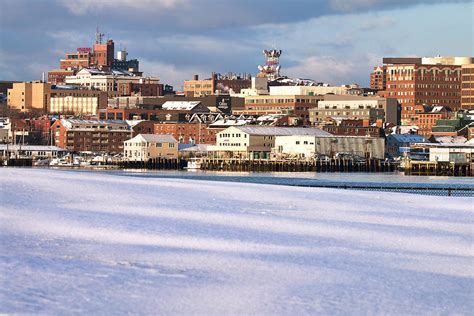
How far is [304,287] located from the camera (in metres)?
21.2

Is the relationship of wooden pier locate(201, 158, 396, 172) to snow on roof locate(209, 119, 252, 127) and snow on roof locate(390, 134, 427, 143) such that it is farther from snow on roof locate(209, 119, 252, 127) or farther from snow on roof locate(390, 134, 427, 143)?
snow on roof locate(209, 119, 252, 127)

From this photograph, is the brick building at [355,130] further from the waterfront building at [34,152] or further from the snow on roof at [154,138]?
the waterfront building at [34,152]

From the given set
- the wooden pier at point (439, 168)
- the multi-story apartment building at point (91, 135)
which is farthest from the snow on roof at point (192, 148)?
the wooden pier at point (439, 168)

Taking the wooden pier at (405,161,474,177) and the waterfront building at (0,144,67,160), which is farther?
the waterfront building at (0,144,67,160)

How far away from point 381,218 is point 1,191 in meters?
9.72

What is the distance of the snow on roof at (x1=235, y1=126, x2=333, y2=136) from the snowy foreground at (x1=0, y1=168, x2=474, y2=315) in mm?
130119

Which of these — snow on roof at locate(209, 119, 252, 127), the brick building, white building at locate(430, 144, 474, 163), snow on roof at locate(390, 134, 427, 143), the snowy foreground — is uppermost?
snow on roof at locate(209, 119, 252, 127)

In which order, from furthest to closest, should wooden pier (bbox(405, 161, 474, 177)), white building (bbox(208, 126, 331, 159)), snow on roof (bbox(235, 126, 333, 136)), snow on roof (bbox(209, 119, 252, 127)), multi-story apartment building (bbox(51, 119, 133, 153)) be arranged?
multi-story apartment building (bbox(51, 119, 133, 153))
snow on roof (bbox(209, 119, 252, 127))
snow on roof (bbox(235, 126, 333, 136))
white building (bbox(208, 126, 331, 159))
wooden pier (bbox(405, 161, 474, 177))

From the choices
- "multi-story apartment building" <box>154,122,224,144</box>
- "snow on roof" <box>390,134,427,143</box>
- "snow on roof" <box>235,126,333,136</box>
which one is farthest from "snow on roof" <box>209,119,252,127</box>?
"snow on roof" <box>390,134,427,143</box>

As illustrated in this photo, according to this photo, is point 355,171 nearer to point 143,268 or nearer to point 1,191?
point 1,191

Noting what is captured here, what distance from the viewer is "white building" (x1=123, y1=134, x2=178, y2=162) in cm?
16475

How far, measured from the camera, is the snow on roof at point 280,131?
164125 millimetres

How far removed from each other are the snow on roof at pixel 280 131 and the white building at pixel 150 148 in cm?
1013

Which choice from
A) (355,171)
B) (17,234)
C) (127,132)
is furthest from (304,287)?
(127,132)
